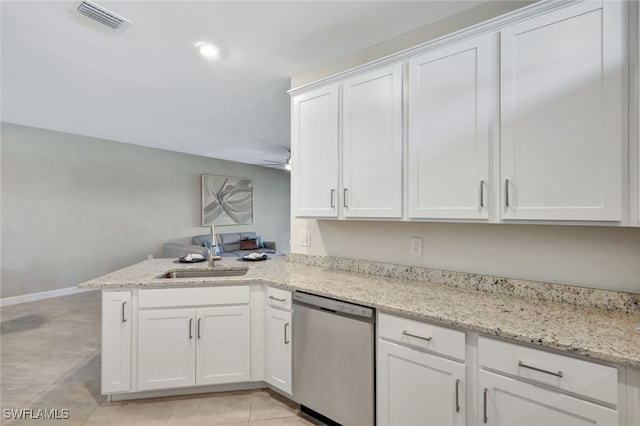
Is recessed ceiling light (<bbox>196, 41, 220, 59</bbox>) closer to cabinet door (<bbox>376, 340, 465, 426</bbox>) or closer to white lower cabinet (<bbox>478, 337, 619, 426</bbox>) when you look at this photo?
cabinet door (<bbox>376, 340, 465, 426</bbox>)

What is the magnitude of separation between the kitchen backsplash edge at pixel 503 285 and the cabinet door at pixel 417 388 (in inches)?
24.4

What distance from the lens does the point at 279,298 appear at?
206 cm

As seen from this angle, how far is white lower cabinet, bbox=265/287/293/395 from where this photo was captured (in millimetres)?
2012

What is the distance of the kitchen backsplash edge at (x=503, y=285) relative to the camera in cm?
141

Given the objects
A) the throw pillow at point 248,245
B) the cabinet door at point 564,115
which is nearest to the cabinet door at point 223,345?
the cabinet door at point 564,115

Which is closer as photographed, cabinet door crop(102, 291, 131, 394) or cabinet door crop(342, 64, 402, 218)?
cabinet door crop(342, 64, 402, 218)

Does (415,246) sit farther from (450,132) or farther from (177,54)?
(177,54)

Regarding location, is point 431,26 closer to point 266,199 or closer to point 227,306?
point 227,306

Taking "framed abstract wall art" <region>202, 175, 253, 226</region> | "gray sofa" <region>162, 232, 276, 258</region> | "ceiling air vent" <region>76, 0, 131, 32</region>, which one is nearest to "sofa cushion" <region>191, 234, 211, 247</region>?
"gray sofa" <region>162, 232, 276, 258</region>

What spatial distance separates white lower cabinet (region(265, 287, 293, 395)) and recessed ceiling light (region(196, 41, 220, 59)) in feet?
6.01

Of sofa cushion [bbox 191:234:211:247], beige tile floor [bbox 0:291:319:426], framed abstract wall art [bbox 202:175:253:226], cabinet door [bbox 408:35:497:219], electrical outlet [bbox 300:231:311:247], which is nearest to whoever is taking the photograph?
cabinet door [bbox 408:35:497:219]

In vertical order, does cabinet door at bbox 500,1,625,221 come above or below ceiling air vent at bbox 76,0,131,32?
below

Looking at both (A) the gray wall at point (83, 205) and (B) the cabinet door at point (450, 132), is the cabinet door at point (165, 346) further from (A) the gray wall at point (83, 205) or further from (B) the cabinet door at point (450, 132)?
(A) the gray wall at point (83, 205)

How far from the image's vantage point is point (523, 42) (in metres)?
1.44
